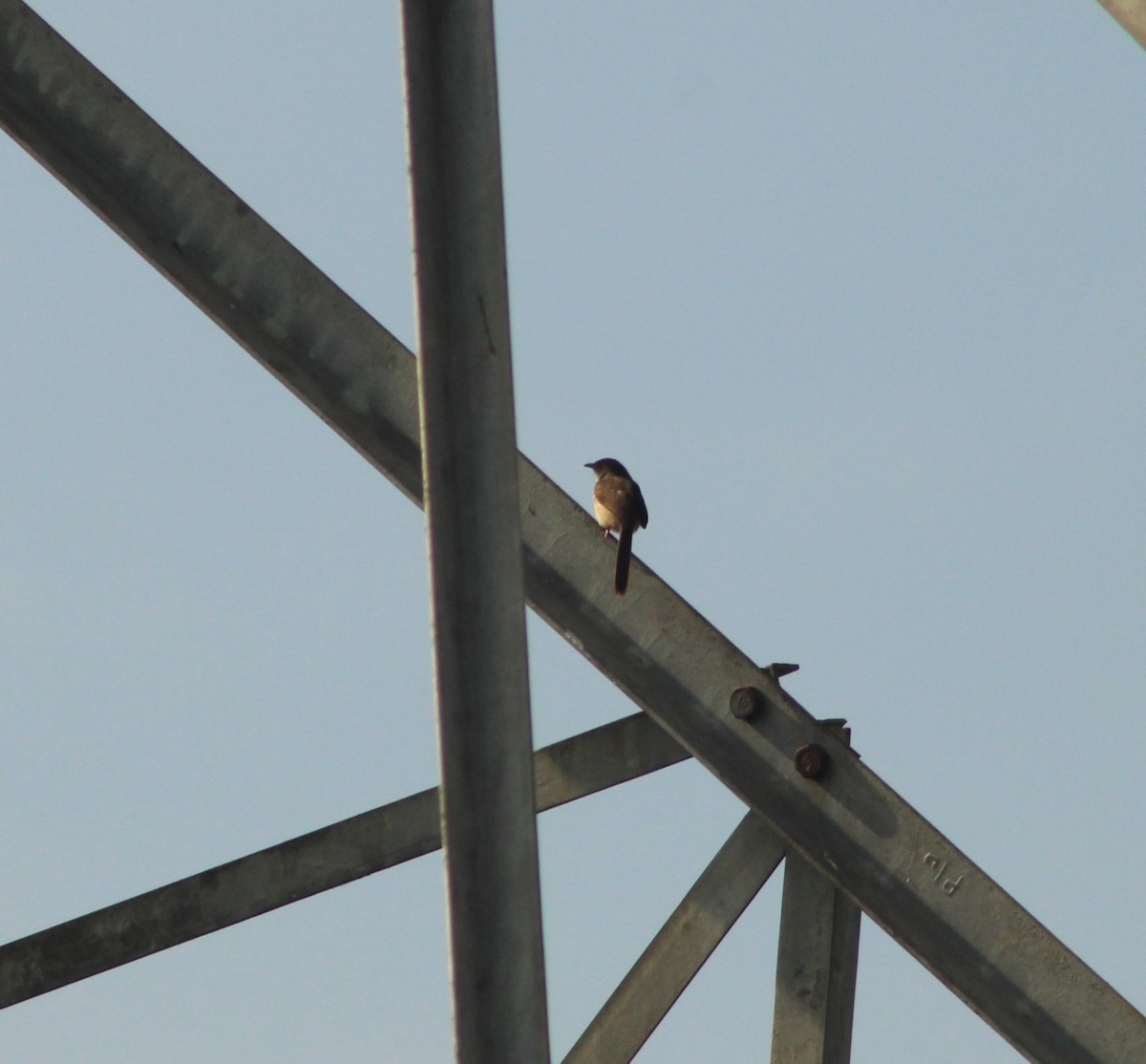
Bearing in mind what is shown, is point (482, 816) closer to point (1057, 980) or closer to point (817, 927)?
point (1057, 980)

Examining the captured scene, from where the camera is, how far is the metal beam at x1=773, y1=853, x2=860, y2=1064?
536 centimetres

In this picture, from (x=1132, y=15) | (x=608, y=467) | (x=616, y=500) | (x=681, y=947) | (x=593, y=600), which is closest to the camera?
(x=1132, y=15)

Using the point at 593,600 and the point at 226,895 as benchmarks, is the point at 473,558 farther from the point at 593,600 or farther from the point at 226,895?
the point at 226,895

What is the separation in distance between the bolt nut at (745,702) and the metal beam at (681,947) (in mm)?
878

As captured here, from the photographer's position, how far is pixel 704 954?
5.57 metres

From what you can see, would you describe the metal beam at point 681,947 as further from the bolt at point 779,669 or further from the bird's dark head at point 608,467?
Result: the bird's dark head at point 608,467

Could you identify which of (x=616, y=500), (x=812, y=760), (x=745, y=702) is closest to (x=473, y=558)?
(x=745, y=702)

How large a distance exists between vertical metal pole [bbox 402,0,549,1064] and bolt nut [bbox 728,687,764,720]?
6.20 feet

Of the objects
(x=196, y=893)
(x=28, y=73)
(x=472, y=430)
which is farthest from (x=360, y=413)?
(x=196, y=893)

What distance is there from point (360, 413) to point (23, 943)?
2.35 metres

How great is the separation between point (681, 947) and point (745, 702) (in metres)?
1.22

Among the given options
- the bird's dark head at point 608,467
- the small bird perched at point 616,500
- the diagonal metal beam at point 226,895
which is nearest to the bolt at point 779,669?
the diagonal metal beam at point 226,895

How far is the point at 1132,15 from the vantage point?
14.0 ft

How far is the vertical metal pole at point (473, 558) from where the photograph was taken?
9.28ft
